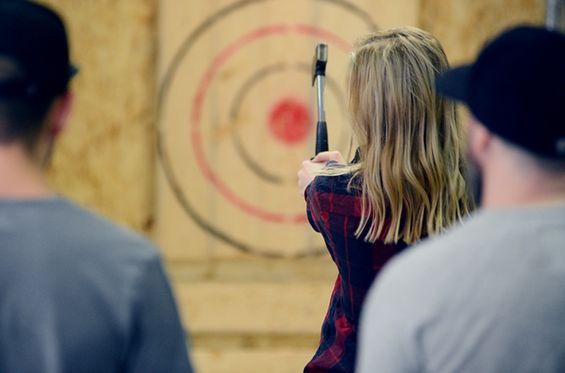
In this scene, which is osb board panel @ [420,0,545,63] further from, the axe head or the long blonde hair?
the long blonde hair

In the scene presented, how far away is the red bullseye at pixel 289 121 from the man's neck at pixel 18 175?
2280mm

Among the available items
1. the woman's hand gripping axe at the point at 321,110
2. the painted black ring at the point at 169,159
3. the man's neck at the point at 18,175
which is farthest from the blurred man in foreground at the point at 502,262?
the painted black ring at the point at 169,159

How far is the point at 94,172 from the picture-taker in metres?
3.08

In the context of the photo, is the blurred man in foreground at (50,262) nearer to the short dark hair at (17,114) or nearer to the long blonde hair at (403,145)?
the short dark hair at (17,114)

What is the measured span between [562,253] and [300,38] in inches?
95.1

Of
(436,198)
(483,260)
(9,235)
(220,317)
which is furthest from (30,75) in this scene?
(220,317)

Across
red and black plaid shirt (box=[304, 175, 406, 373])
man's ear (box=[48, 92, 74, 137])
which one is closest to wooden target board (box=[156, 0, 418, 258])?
red and black plaid shirt (box=[304, 175, 406, 373])

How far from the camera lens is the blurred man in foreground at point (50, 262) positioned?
0.86m

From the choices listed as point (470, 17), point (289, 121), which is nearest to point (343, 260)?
point (289, 121)

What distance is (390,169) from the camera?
4.21 feet

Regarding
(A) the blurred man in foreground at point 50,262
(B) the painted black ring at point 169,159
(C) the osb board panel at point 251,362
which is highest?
(A) the blurred man in foreground at point 50,262

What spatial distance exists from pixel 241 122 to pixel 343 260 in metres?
1.85

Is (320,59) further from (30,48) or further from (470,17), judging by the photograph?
(470,17)

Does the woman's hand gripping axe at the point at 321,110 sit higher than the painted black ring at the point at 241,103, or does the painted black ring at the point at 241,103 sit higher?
the woman's hand gripping axe at the point at 321,110
